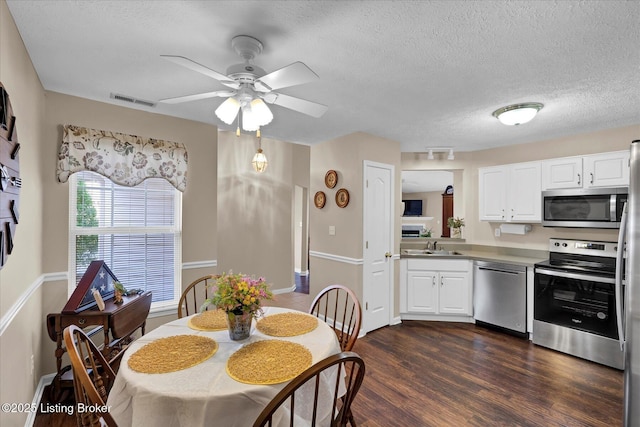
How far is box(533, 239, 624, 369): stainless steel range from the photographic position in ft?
9.46

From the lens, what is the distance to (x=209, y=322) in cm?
192

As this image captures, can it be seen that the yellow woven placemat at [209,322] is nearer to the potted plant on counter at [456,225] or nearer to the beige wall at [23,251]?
the beige wall at [23,251]

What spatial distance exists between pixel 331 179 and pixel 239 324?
2.56 m

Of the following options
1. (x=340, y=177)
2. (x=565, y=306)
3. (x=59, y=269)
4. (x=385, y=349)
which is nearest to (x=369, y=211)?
(x=340, y=177)

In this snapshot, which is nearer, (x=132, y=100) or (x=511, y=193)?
(x=132, y=100)

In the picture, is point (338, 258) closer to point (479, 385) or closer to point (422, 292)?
point (422, 292)

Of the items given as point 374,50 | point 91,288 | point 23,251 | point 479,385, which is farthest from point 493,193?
point 23,251

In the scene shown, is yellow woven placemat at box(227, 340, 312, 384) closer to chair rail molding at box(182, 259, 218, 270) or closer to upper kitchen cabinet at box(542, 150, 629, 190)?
chair rail molding at box(182, 259, 218, 270)

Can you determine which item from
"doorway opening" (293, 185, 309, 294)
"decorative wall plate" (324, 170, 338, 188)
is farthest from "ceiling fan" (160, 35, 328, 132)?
"doorway opening" (293, 185, 309, 294)

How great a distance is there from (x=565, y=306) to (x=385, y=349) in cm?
195

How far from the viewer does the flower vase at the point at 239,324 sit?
5.30ft

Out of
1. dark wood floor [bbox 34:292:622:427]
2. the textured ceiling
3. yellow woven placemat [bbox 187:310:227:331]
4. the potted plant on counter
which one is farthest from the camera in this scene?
the potted plant on counter

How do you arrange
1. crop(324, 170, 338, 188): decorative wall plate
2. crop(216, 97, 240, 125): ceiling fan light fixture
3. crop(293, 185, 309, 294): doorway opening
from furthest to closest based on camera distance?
crop(293, 185, 309, 294): doorway opening
crop(324, 170, 338, 188): decorative wall plate
crop(216, 97, 240, 125): ceiling fan light fixture

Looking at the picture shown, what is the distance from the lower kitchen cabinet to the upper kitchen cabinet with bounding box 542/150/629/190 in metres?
1.40
